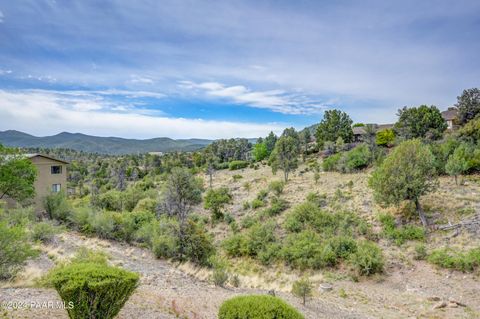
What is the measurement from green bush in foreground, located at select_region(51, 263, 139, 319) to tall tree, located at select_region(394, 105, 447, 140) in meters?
41.0

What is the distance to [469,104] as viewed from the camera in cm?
4050

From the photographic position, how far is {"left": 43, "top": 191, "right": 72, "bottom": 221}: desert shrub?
22938 millimetres

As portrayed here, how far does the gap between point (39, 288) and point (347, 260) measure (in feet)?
44.8

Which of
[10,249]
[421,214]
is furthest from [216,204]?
[10,249]

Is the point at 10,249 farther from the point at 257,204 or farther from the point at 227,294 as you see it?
the point at 257,204

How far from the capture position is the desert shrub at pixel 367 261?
587 inches

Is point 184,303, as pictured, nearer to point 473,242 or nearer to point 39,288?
point 39,288

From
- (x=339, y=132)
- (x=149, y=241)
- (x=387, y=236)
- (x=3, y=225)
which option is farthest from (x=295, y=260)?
(x=339, y=132)

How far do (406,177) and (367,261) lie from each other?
671 centimetres

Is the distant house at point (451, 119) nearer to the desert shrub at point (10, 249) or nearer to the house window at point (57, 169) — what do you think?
the house window at point (57, 169)

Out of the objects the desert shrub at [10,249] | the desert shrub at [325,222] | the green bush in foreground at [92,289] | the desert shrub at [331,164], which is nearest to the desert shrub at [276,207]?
the desert shrub at [325,222]

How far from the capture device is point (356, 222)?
20.9 m

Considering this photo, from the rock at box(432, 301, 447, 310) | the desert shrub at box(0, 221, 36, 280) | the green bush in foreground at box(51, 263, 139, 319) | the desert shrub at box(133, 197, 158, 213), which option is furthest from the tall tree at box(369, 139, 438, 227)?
the desert shrub at box(133, 197, 158, 213)

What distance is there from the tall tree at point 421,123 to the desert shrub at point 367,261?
28726 mm
